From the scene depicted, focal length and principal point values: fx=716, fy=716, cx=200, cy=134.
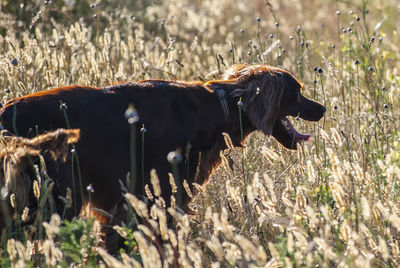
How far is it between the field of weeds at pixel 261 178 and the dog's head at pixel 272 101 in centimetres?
9

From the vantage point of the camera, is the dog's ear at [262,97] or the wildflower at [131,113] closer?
the wildflower at [131,113]

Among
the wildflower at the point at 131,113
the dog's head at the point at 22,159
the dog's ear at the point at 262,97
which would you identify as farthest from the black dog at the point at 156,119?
the wildflower at the point at 131,113

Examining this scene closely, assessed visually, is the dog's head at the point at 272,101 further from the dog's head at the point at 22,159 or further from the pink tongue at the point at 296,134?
the dog's head at the point at 22,159

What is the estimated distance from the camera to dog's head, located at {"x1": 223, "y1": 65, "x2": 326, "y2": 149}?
4.44 meters

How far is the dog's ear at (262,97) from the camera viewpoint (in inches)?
174

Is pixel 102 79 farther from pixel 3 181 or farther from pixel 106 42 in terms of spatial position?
pixel 3 181

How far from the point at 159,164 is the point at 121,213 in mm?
344

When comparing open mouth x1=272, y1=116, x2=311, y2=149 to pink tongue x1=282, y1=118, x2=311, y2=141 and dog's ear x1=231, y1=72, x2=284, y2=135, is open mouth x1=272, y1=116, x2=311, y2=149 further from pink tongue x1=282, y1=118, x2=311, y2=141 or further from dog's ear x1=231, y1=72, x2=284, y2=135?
dog's ear x1=231, y1=72, x2=284, y2=135

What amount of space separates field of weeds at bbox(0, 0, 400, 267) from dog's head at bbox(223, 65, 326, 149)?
0.31ft

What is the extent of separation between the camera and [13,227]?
3.44m

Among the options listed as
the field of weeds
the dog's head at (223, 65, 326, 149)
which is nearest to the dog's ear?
the dog's head at (223, 65, 326, 149)

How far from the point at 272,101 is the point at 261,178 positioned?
1.63ft

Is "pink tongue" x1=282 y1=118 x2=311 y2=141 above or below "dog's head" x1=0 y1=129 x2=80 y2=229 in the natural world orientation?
below

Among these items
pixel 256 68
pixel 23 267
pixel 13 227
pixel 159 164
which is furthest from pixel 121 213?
pixel 23 267
